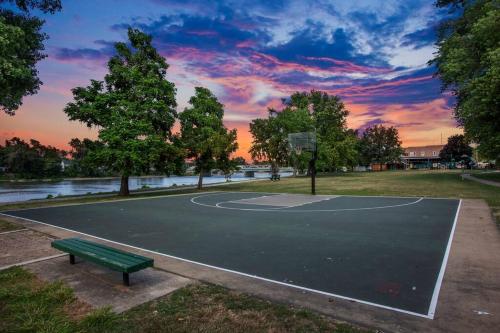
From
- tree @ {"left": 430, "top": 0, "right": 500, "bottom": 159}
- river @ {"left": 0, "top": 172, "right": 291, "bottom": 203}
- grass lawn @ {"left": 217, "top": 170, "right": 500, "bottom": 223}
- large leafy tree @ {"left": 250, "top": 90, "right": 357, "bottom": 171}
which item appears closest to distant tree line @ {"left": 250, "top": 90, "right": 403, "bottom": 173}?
large leafy tree @ {"left": 250, "top": 90, "right": 357, "bottom": 171}

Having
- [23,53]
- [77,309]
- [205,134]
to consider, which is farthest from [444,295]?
[205,134]

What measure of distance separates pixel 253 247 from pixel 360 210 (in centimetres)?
856

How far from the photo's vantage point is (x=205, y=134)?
3098 cm

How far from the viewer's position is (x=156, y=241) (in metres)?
9.41

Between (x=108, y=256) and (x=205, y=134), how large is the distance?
25804mm

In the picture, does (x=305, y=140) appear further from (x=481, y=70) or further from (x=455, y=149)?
(x=455, y=149)

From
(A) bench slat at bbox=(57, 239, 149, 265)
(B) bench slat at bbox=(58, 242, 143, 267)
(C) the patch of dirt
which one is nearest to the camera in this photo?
(C) the patch of dirt

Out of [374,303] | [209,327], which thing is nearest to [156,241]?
[209,327]

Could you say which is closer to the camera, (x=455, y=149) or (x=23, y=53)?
(x=23, y=53)

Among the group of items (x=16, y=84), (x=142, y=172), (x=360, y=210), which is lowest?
(x=360, y=210)

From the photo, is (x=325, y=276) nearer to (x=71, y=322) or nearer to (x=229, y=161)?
(x=71, y=322)

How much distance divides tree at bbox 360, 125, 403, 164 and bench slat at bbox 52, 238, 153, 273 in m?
95.8

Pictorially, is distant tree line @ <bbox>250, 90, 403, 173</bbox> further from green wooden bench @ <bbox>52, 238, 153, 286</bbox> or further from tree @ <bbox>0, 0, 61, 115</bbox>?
green wooden bench @ <bbox>52, 238, 153, 286</bbox>

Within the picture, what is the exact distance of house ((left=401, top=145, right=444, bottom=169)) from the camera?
11397cm
